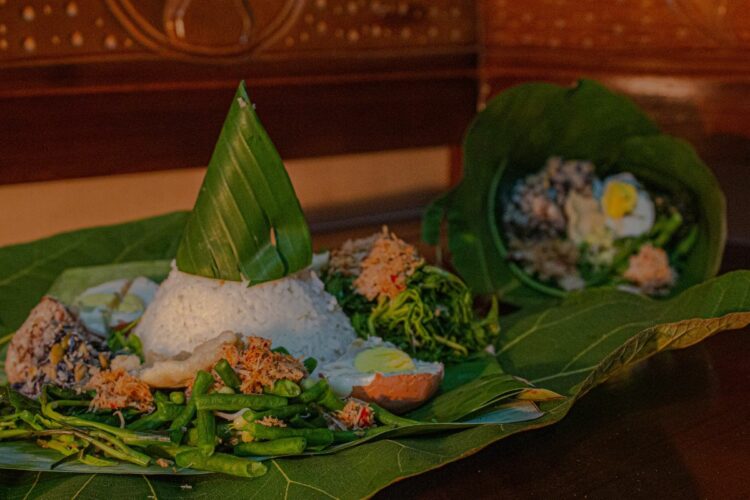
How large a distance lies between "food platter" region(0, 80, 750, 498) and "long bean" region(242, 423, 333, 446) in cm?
2

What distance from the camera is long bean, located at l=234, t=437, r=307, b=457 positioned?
3.54 ft

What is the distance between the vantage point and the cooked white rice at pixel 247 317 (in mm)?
1383

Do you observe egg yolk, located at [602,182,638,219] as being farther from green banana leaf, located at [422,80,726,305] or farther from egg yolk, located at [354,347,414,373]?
egg yolk, located at [354,347,414,373]

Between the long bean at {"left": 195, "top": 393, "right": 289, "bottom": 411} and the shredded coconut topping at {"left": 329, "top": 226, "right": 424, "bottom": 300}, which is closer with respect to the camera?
the long bean at {"left": 195, "top": 393, "right": 289, "bottom": 411}

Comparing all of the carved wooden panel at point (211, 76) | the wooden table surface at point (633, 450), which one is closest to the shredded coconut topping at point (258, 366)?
the wooden table surface at point (633, 450)

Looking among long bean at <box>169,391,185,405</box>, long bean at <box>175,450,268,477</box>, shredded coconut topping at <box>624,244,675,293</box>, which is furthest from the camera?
shredded coconut topping at <box>624,244,675,293</box>

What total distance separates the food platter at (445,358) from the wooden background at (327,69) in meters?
0.31

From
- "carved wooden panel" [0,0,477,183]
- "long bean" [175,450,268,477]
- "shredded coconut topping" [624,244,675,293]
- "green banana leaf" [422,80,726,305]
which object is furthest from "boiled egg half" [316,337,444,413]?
"carved wooden panel" [0,0,477,183]

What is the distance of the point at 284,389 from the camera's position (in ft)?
3.70

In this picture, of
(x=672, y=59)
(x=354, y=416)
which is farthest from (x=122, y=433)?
(x=672, y=59)

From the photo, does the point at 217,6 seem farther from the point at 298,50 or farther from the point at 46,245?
the point at 46,245

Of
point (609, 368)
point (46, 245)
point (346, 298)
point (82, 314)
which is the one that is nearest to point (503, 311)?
point (346, 298)

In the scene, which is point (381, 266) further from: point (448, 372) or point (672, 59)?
point (672, 59)

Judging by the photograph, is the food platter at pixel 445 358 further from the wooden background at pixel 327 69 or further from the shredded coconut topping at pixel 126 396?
the wooden background at pixel 327 69
